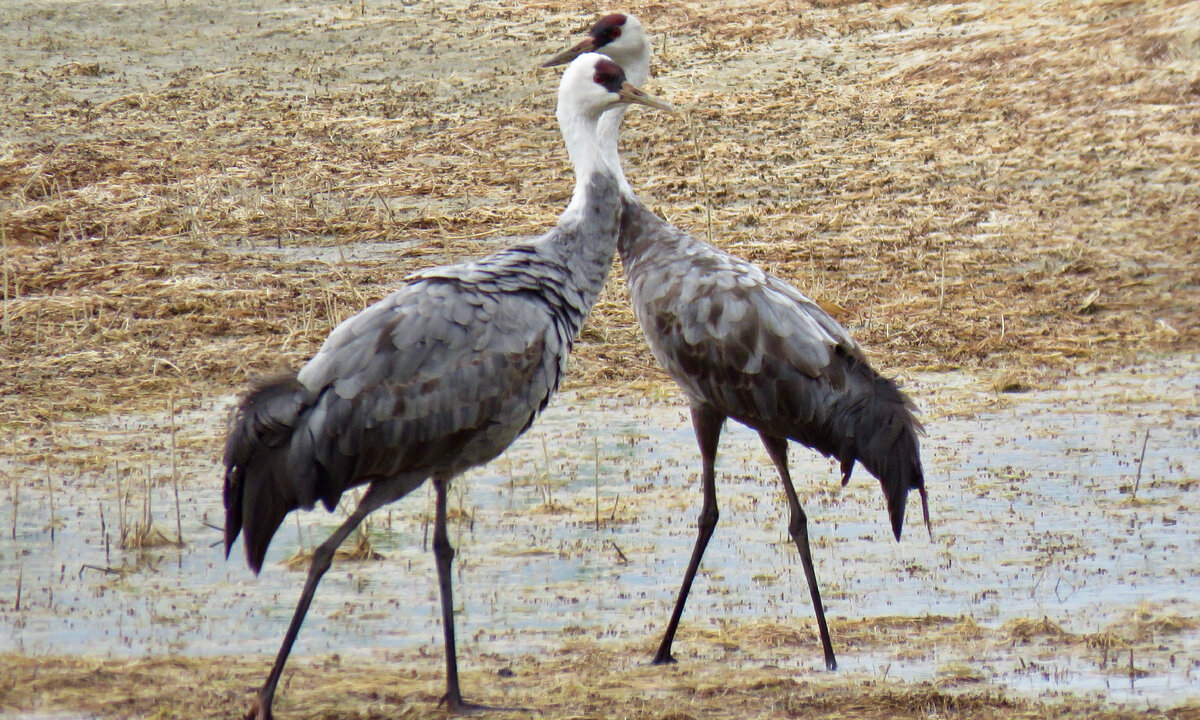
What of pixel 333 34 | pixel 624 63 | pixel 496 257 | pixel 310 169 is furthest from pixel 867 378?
pixel 333 34

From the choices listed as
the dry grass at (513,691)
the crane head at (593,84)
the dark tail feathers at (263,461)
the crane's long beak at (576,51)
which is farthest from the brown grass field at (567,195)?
the crane head at (593,84)

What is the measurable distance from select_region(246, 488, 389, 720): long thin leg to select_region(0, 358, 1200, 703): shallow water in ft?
1.57

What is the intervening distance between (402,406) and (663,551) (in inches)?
61.5

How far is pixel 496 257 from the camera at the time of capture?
16.9ft

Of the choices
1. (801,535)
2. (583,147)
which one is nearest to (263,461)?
(801,535)

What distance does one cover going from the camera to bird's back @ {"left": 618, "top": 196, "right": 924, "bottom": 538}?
16.7 ft

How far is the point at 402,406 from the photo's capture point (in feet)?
15.3

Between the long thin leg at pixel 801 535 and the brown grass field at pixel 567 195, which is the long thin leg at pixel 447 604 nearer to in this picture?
the brown grass field at pixel 567 195

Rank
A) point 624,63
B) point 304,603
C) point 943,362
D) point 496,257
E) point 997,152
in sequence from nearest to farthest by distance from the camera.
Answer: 1. point 304,603
2. point 496,257
3. point 624,63
4. point 943,362
5. point 997,152

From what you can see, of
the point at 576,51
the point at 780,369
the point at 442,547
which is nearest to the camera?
the point at 442,547

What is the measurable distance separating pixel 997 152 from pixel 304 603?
756 centimetres

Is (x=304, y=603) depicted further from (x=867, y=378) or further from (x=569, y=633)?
(x=867, y=378)

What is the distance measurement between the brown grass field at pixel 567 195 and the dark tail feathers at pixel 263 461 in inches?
17.6

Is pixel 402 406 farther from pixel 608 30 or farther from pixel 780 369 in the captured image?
pixel 608 30
